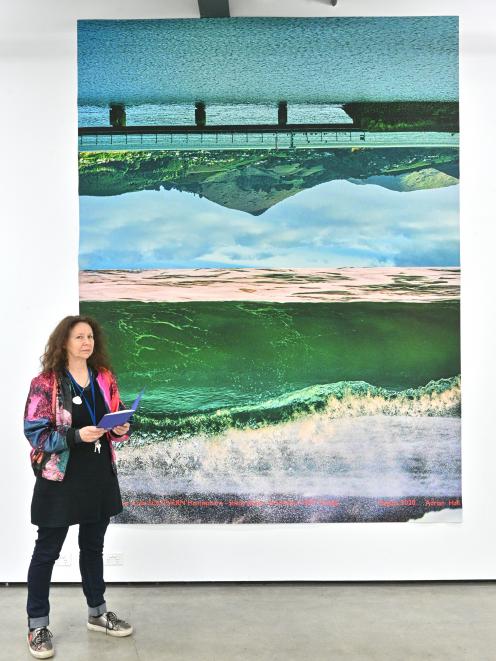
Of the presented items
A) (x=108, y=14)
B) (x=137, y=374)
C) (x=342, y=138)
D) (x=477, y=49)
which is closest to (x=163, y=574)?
(x=137, y=374)

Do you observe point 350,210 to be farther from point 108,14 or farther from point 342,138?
point 108,14

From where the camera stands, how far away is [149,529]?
4.70m

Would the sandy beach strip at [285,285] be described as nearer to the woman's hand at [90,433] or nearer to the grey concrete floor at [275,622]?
the woman's hand at [90,433]

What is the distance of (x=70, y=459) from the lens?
3688 millimetres

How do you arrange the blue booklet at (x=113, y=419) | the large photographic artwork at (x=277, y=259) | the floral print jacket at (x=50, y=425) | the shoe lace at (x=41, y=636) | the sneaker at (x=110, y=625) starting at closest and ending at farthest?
the blue booklet at (x=113, y=419)
the floral print jacket at (x=50, y=425)
the shoe lace at (x=41, y=636)
the sneaker at (x=110, y=625)
the large photographic artwork at (x=277, y=259)

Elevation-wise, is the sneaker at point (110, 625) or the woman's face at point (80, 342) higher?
the woman's face at point (80, 342)

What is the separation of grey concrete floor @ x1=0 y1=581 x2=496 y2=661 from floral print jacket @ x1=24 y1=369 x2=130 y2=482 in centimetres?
95

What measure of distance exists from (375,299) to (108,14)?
2455 mm

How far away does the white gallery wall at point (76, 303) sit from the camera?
4.69m

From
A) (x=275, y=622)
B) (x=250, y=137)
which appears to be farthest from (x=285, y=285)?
(x=275, y=622)

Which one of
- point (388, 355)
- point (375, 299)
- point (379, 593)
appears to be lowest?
point (379, 593)

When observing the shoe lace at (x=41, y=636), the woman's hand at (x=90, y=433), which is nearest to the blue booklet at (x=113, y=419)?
the woman's hand at (x=90, y=433)

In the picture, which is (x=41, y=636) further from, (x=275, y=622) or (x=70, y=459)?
(x=275, y=622)

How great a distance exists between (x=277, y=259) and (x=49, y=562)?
222cm
